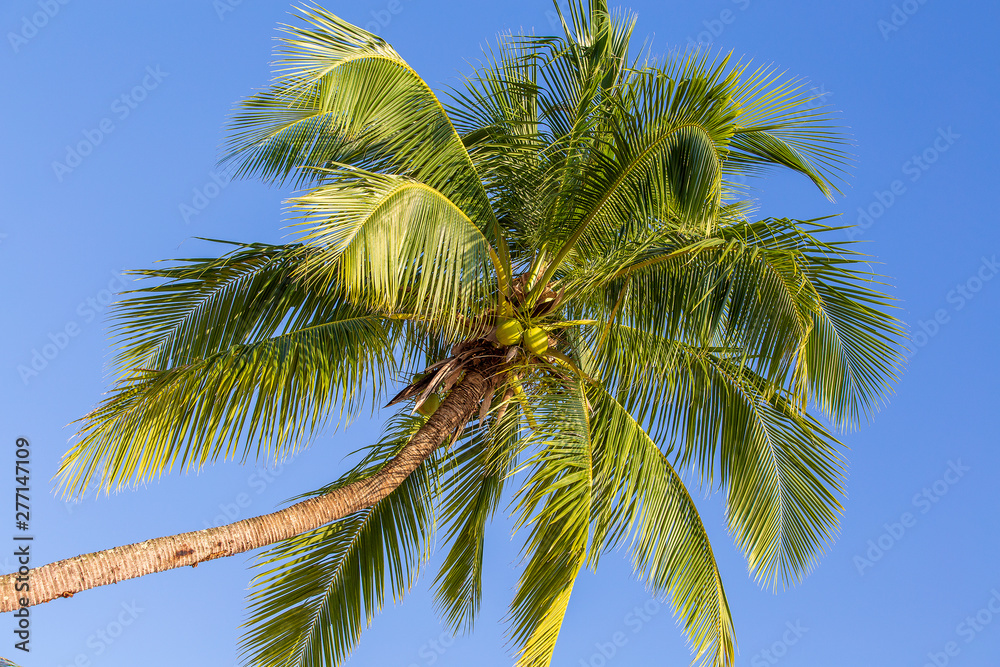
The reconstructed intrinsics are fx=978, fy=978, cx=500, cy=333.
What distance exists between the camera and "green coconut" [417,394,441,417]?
7812 millimetres

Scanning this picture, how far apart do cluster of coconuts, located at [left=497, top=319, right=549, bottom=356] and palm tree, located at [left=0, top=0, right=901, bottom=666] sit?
1.0 inches

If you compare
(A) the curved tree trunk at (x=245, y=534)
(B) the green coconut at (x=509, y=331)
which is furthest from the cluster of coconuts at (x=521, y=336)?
(A) the curved tree trunk at (x=245, y=534)

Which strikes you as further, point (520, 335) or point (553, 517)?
point (520, 335)

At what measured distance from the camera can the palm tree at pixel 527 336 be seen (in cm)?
672

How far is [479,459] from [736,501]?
2231mm

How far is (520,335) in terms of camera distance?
765 cm

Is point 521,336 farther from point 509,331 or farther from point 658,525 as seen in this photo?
point 658,525

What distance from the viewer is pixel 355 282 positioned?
5996 millimetres

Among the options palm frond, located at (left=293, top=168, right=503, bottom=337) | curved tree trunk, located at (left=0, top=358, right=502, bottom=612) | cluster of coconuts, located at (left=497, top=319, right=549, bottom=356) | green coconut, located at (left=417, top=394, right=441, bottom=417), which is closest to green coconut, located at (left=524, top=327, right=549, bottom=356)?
cluster of coconuts, located at (left=497, top=319, right=549, bottom=356)

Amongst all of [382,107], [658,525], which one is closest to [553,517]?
[658,525]

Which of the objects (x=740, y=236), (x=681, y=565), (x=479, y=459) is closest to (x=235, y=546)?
(x=479, y=459)

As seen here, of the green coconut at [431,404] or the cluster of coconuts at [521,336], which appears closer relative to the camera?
the cluster of coconuts at [521,336]

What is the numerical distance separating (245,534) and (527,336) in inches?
102

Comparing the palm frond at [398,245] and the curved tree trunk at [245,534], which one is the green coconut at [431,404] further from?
the palm frond at [398,245]
